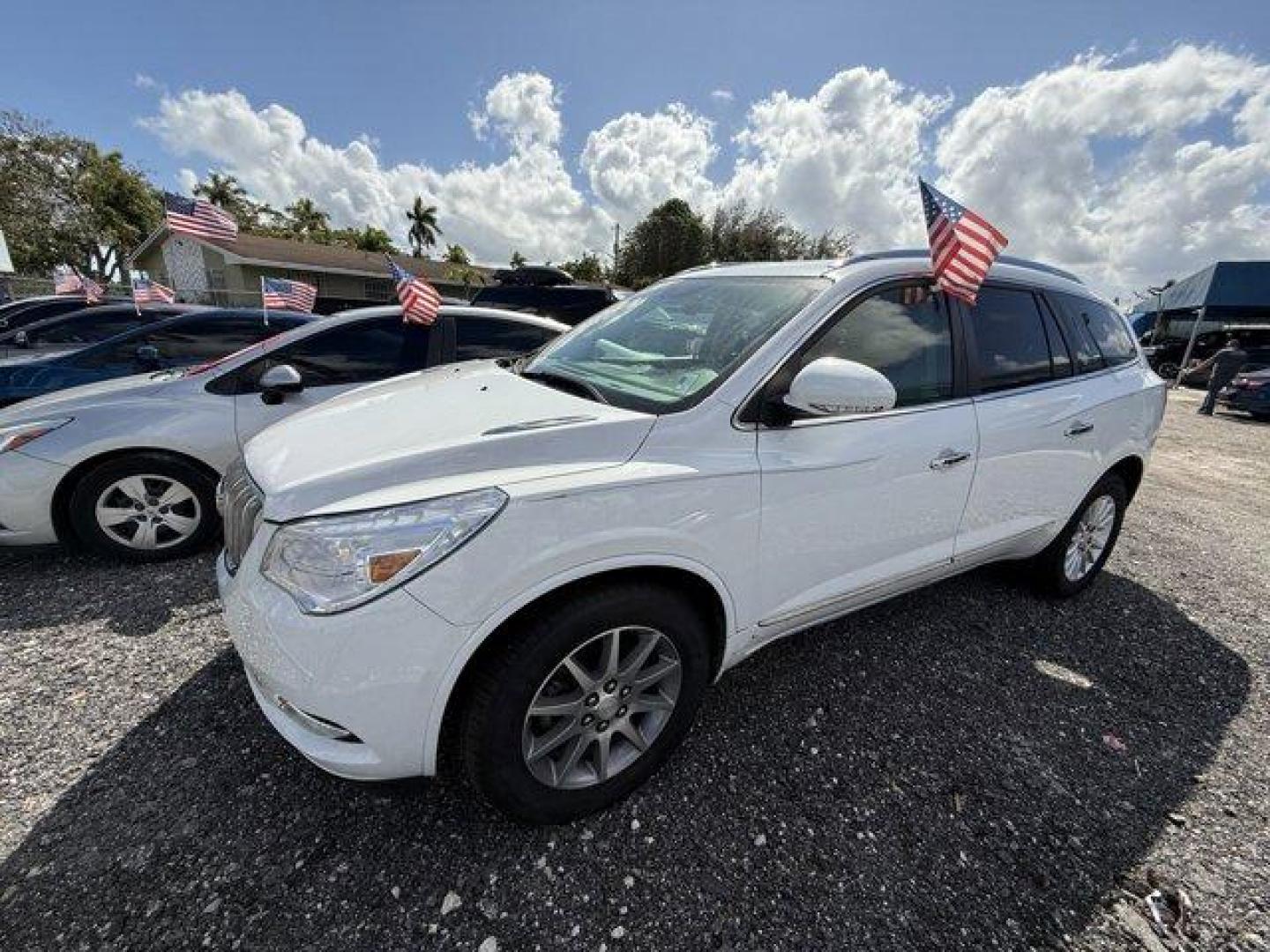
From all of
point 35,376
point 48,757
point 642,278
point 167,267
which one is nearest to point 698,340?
point 48,757

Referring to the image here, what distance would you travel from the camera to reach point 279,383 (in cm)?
359

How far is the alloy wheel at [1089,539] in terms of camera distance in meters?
3.43

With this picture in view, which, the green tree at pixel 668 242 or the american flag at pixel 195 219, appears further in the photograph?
the green tree at pixel 668 242

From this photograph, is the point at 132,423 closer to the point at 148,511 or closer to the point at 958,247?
the point at 148,511

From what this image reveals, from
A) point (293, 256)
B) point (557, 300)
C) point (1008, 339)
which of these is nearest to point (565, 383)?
point (1008, 339)

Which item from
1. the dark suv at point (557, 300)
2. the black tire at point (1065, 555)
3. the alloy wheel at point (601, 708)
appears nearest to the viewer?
the alloy wheel at point (601, 708)

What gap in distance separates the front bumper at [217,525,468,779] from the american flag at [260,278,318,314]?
19.4 ft

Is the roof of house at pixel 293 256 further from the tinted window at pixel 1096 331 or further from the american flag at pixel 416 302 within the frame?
the tinted window at pixel 1096 331

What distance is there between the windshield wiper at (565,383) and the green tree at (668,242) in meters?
38.7

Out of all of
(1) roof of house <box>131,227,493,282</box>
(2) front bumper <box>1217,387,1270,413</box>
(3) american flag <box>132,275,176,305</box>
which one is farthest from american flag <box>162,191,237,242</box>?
(2) front bumper <box>1217,387,1270,413</box>

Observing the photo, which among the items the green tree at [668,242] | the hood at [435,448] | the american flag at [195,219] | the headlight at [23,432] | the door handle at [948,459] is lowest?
the headlight at [23,432]

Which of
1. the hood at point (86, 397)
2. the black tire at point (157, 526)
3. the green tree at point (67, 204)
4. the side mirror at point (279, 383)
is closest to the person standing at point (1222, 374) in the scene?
the side mirror at point (279, 383)

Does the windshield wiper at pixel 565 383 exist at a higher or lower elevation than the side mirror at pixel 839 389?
lower

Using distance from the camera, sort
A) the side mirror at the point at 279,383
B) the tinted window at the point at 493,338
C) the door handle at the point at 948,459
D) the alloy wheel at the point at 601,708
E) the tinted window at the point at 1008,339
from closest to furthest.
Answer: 1. the alloy wheel at the point at 601,708
2. the door handle at the point at 948,459
3. the tinted window at the point at 1008,339
4. the side mirror at the point at 279,383
5. the tinted window at the point at 493,338
